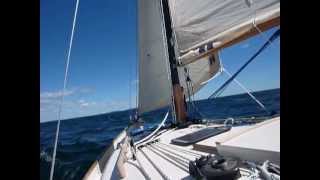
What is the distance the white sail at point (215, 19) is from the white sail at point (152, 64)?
2.25 feet

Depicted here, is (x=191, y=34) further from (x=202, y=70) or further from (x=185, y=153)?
(x=185, y=153)

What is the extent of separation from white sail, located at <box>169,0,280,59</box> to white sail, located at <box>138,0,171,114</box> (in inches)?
27.0

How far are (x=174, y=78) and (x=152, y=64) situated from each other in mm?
572

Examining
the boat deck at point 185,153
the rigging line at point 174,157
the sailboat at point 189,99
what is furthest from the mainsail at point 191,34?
the rigging line at point 174,157

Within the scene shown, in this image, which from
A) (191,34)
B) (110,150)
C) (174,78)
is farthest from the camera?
(174,78)

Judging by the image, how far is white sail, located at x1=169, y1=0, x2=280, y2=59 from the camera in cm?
307

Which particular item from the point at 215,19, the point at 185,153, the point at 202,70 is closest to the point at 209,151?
the point at 185,153

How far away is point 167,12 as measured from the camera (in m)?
4.53

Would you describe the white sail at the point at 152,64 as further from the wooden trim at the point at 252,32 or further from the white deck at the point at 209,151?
the white deck at the point at 209,151

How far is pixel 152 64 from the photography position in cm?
503

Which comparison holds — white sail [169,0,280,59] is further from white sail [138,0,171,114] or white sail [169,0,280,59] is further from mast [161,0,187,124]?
white sail [138,0,171,114]
